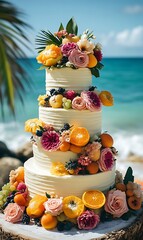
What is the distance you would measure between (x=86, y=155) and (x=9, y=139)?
15.7 metres

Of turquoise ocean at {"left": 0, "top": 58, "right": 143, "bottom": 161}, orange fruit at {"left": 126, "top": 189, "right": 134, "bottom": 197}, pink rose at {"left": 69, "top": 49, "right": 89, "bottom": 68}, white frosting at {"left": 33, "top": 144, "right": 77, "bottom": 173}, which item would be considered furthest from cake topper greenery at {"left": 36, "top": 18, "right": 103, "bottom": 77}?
turquoise ocean at {"left": 0, "top": 58, "right": 143, "bottom": 161}

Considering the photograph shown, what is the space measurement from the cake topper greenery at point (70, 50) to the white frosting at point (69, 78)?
0.21ft

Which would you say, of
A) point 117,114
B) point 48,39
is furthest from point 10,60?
point 117,114

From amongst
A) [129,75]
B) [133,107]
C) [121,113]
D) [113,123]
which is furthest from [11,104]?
[129,75]

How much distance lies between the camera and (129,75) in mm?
45156

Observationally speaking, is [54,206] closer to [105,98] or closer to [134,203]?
[134,203]

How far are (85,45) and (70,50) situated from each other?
20 cm

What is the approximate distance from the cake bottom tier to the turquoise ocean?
3.35 meters

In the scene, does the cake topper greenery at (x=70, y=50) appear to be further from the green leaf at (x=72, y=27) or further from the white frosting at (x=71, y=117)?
the white frosting at (x=71, y=117)

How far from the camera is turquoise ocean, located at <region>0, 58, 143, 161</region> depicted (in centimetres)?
1873

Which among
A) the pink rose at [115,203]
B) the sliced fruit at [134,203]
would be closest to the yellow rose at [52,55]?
the pink rose at [115,203]

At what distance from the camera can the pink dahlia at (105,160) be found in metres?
5.04

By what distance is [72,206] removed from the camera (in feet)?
→ 16.1

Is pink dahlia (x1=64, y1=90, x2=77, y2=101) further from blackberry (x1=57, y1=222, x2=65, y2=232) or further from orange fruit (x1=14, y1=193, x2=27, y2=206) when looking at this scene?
blackberry (x1=57, y1=222, x2=65, y2=232)
